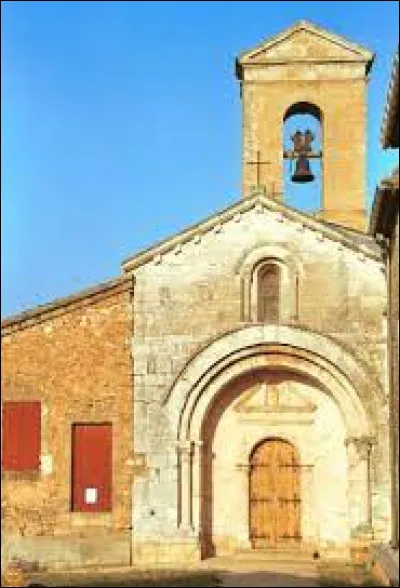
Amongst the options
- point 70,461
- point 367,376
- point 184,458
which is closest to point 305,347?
point 367,376

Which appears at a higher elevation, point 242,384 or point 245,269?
point 245,269

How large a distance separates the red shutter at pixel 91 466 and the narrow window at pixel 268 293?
3.91 meters

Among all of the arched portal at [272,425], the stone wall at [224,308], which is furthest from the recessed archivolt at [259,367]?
the stone wall at [224,308]

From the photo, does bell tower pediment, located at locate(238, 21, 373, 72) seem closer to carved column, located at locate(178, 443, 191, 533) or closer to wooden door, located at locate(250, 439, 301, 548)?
wooden door, located at locate(250, 439, 301, 548)

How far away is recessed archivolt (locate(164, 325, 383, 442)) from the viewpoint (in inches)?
915

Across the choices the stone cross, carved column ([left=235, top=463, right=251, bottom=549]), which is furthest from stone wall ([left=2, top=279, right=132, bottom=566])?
the stone cross

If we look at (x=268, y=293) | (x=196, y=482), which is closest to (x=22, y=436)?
(x=196, y=482)

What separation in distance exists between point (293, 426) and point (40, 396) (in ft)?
17.3

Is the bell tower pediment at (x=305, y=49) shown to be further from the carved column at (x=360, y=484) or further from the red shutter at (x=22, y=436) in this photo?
the red shutter at (x=22, y=436)

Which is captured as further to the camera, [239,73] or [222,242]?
[239,73]

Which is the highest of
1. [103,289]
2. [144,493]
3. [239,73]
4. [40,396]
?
[239,73]

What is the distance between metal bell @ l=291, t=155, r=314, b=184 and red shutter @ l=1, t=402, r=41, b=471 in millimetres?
7775

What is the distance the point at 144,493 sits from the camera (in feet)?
75.9

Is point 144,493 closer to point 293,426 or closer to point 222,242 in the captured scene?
point 293,426
